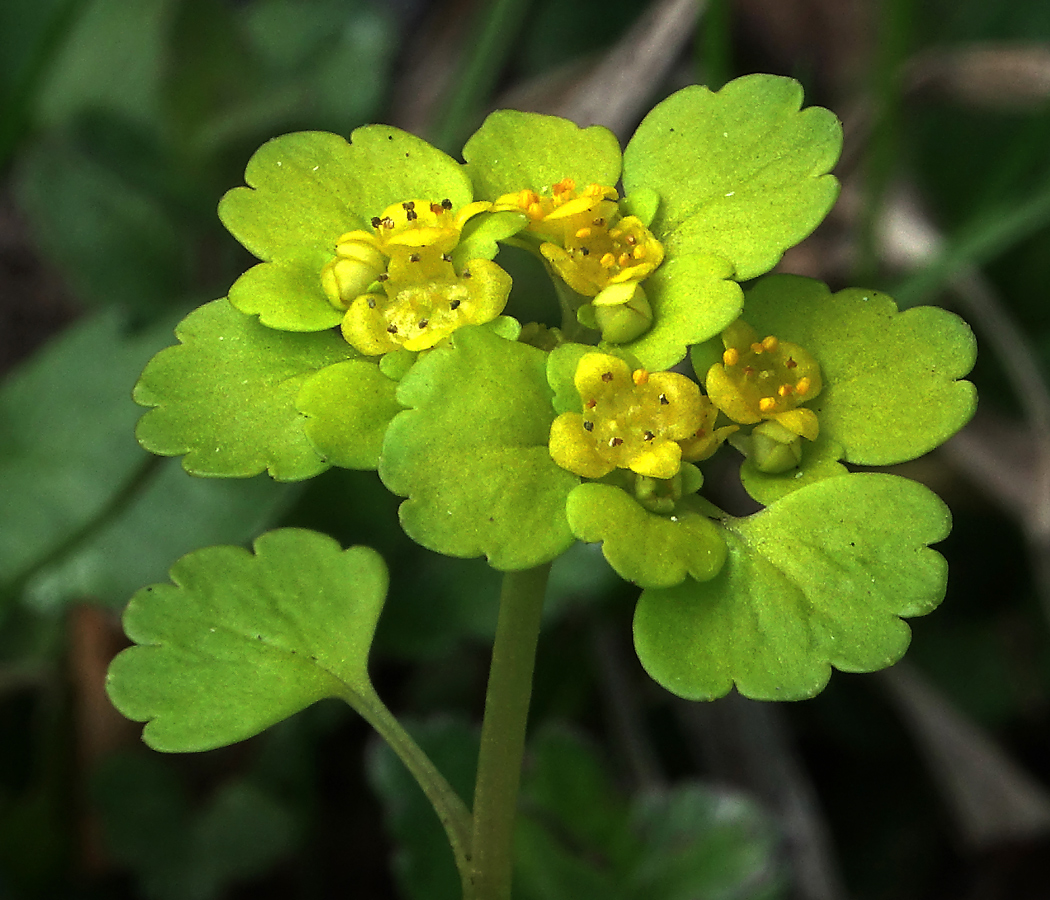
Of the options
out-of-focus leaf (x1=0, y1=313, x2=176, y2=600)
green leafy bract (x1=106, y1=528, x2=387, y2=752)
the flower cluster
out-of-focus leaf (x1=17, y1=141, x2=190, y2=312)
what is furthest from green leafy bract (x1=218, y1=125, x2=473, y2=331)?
out-of-focus leaf (x1=17, y1=141, x2=190, y2=312)

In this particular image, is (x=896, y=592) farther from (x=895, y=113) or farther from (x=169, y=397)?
(x=895, y=113)

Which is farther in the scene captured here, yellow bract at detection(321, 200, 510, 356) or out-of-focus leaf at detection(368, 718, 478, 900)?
out-of-focus leaf at detection(368, 718, 478, 900)

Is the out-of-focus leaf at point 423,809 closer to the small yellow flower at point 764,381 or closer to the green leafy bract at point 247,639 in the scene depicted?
the green leafy bract at point 247,639

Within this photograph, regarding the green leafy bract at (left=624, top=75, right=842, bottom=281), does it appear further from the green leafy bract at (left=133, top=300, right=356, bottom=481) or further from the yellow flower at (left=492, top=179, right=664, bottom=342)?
the green leafy bract at (left=133, top=300, right=356, bottom=481)

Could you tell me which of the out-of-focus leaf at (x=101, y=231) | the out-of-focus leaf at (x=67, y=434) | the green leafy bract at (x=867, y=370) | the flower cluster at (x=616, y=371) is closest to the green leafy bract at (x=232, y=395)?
the flower cluster at (x=616, y=371)

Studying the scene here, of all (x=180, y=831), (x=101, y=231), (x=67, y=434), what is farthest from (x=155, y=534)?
(x=101, y=231)

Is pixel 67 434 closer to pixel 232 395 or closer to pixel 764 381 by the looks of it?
pixel 232 395
